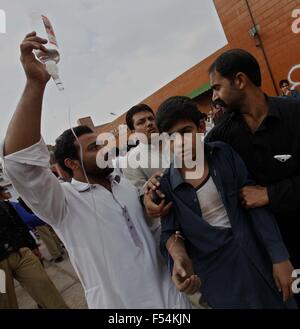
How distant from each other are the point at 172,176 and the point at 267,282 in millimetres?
687

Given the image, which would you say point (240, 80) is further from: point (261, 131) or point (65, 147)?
point (65, 147)

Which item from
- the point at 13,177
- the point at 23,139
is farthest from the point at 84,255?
the point at 23,139

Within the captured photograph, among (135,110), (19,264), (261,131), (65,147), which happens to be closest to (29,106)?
(65,147)

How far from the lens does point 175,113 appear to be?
4.70 feet

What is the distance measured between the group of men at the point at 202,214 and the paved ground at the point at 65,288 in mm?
2111

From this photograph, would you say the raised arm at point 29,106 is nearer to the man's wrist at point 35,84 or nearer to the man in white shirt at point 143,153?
the man's wrist at point 35,84

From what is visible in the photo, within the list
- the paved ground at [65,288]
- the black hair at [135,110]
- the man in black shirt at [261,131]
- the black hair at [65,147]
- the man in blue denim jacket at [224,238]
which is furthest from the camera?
the paved ground at [65,288]

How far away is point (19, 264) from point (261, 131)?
2.53 metres

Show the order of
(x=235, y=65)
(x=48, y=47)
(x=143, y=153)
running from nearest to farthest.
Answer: (x=48, y=47)
(x=235, y=65)
(x=143, y=153)

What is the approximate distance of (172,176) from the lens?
4.71 feet

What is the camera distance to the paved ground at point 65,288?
130 inches

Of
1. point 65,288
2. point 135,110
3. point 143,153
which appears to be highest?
point 135,110

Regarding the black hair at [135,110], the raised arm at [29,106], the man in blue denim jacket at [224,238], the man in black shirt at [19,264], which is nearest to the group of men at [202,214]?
the man in blue denim jacket at [224,238]
